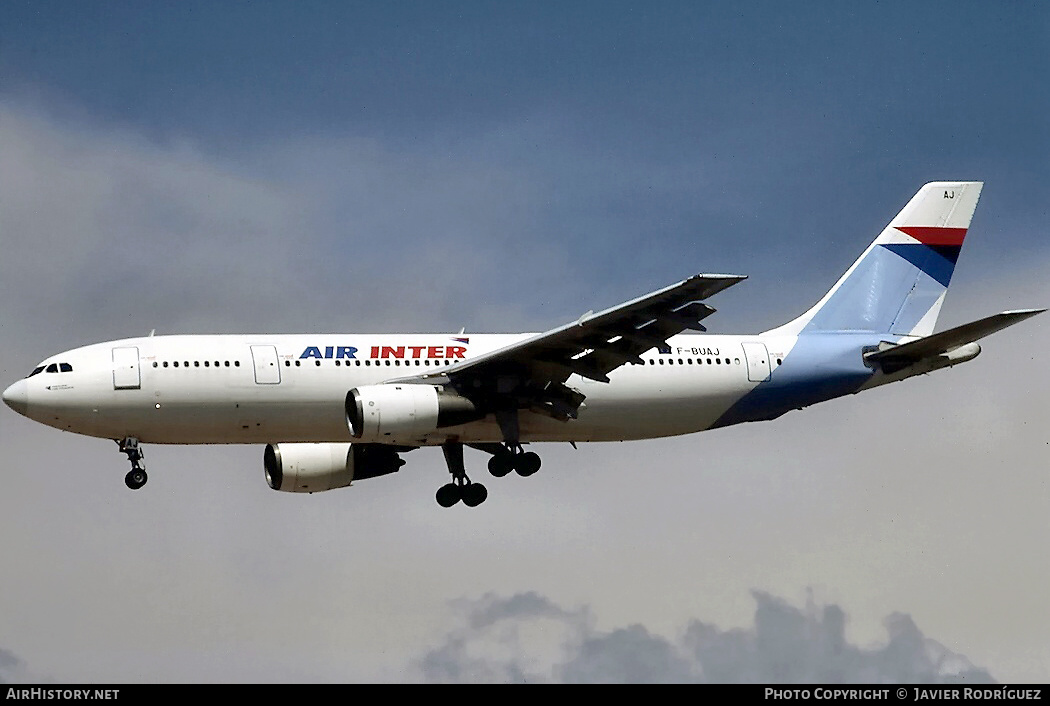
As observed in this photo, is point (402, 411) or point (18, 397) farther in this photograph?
point (18, 397)

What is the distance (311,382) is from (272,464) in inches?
221

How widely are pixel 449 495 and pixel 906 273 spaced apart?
53.9 ft

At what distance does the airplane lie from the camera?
47844 millimetres

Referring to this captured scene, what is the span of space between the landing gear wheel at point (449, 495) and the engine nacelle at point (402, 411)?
13.3ft

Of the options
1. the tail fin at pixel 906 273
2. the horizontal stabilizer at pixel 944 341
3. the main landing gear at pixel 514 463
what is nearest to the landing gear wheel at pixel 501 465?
the main landing gear at pixel 514 463

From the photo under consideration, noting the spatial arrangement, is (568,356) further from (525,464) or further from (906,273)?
(906,273)

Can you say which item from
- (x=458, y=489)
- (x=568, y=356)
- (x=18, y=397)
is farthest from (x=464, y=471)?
(x=18, y=397)

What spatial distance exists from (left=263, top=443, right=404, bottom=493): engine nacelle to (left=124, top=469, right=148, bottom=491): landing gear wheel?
504 cm

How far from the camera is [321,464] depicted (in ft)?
175

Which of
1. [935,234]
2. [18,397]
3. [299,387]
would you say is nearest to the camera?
[18,397]

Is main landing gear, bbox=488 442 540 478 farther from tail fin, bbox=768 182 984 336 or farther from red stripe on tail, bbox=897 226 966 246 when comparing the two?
red stripe on tail, bbox=897 226 966 246

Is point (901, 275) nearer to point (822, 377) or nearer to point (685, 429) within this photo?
point (822, 377)

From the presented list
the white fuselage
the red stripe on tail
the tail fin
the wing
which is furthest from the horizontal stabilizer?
the wing

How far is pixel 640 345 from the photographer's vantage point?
4744cm
